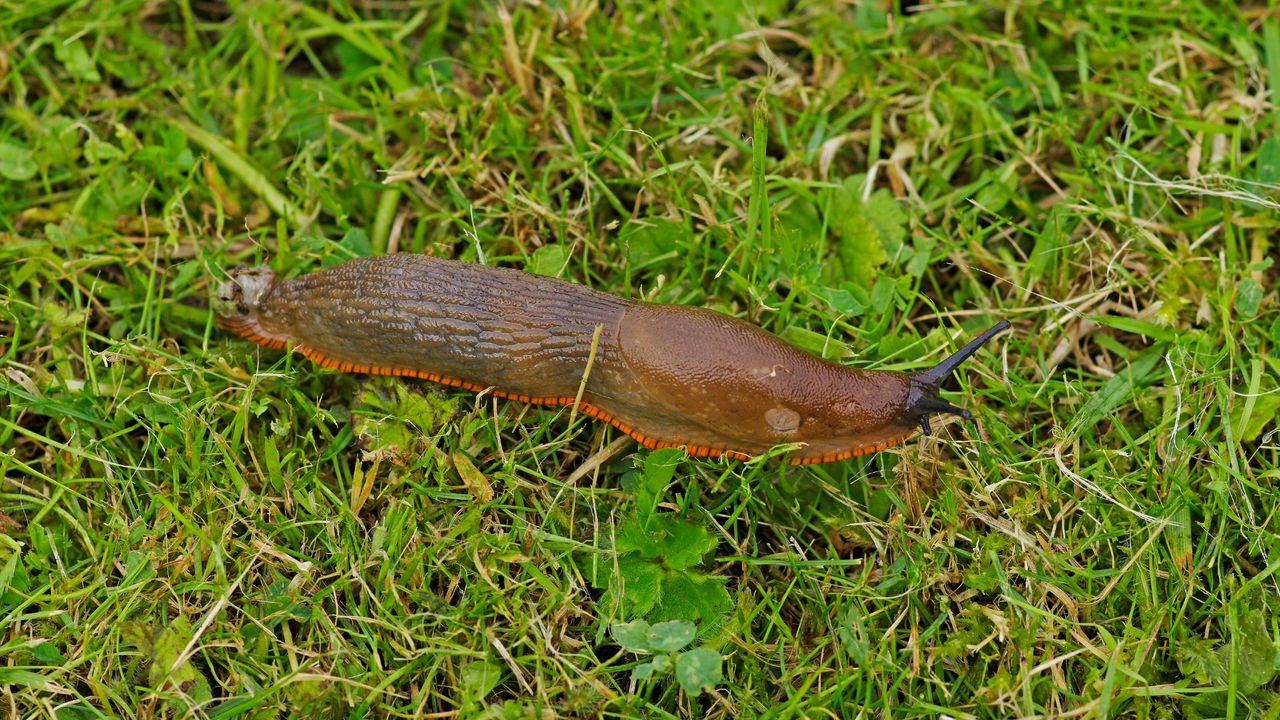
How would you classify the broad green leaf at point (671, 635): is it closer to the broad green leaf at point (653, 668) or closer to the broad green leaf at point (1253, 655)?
the broad green leaf at point (653, 668)

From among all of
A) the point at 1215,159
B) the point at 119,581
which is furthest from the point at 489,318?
the point at 1215,159

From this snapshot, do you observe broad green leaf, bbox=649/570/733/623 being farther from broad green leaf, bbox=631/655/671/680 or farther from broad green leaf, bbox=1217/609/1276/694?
broad green leaf, bbox=1217/609/1276/694

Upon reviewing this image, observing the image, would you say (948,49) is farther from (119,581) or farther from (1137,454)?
(119,581)

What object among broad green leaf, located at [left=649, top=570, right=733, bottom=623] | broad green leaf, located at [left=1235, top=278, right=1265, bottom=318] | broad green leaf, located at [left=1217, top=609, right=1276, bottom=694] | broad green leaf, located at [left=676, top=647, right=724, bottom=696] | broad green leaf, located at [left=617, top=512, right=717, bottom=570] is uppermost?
broad green leaf, located at [left=1235, top=278, right=1265, bottom=318]

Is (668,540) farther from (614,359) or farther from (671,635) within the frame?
(614,359)

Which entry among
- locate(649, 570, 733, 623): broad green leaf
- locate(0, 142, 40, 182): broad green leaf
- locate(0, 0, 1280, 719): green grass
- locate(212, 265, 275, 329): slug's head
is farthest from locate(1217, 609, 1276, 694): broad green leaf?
locate(0, 142, 40, 182): broad green leaf

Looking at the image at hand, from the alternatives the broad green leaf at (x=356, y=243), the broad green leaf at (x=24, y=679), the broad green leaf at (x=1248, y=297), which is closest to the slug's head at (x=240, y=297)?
the broad green leaf at (x=356, y=243)
